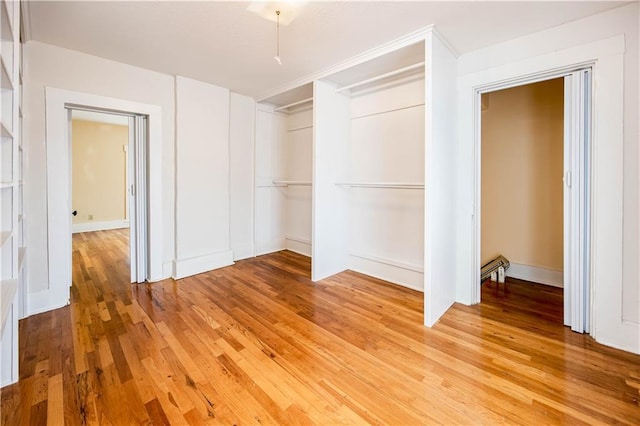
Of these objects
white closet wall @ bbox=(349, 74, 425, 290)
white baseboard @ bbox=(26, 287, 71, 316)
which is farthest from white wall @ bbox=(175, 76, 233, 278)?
white closet wall @ bbox=(349, 74, 425, 290)

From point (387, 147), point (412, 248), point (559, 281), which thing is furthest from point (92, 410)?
point (559, 281)

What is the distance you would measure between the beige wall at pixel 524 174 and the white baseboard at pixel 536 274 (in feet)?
0.20

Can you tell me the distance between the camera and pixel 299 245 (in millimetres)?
4797

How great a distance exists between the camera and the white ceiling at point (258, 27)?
2072mm

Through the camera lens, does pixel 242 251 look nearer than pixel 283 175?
Yes

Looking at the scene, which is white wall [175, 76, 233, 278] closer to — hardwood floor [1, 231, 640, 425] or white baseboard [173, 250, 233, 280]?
white baseboard [173, 250, 233, 280]

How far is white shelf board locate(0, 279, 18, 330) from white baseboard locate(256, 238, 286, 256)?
306cm

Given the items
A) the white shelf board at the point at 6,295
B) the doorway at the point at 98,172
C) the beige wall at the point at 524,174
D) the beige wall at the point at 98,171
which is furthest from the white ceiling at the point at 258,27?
the beige wall at the point at 98,171

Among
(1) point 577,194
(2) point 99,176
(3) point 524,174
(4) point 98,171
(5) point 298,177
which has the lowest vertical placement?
(1) point 577,194

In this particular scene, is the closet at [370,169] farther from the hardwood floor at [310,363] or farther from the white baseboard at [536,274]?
the white baseboard at [536,274]

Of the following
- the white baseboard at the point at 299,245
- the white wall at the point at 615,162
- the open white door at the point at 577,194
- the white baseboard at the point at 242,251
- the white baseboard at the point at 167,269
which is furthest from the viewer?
the white baseboard at the point at 299,245

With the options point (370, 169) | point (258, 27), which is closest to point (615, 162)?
point (370, 169)

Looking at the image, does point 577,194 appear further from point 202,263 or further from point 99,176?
point 99,176

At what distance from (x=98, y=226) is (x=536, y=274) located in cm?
865
